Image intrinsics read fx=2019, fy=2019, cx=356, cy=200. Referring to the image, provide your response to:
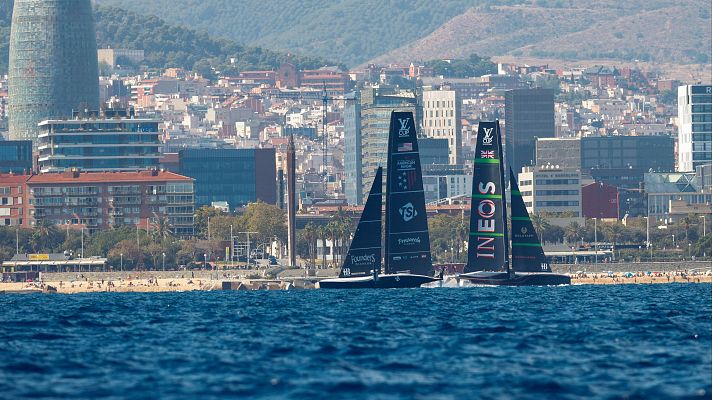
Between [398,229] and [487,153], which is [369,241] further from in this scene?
[487,153]

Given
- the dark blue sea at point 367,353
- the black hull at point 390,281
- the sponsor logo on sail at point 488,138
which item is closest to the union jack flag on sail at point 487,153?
the sponsor logo on sail at point 488,138

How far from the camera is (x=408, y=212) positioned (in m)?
152

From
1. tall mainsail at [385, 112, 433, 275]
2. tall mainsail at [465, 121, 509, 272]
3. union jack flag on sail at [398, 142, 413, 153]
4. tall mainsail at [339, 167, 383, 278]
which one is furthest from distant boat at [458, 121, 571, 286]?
union jack flag on sail at [398, 142, 413, 153]

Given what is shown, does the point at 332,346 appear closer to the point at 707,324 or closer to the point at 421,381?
the point at 421,381

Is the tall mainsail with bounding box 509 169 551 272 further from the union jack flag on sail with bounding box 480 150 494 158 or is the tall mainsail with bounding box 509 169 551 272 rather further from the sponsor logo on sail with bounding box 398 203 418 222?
the sponsor logo on sail with bounding box 398 203 418 222

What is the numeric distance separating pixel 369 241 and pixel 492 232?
983 cm

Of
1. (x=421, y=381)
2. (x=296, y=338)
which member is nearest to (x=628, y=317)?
(x=296, y=338)

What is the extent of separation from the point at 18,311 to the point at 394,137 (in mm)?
38707

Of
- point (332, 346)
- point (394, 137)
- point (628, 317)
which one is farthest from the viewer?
point (394, 137)

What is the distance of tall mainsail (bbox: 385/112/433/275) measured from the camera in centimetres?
15000

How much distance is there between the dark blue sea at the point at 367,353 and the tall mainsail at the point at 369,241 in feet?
140

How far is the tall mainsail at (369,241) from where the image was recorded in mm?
154625

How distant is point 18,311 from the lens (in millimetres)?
120625

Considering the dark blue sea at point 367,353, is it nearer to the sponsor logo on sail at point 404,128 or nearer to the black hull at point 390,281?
the sponsor logo on sail at point 404,128
